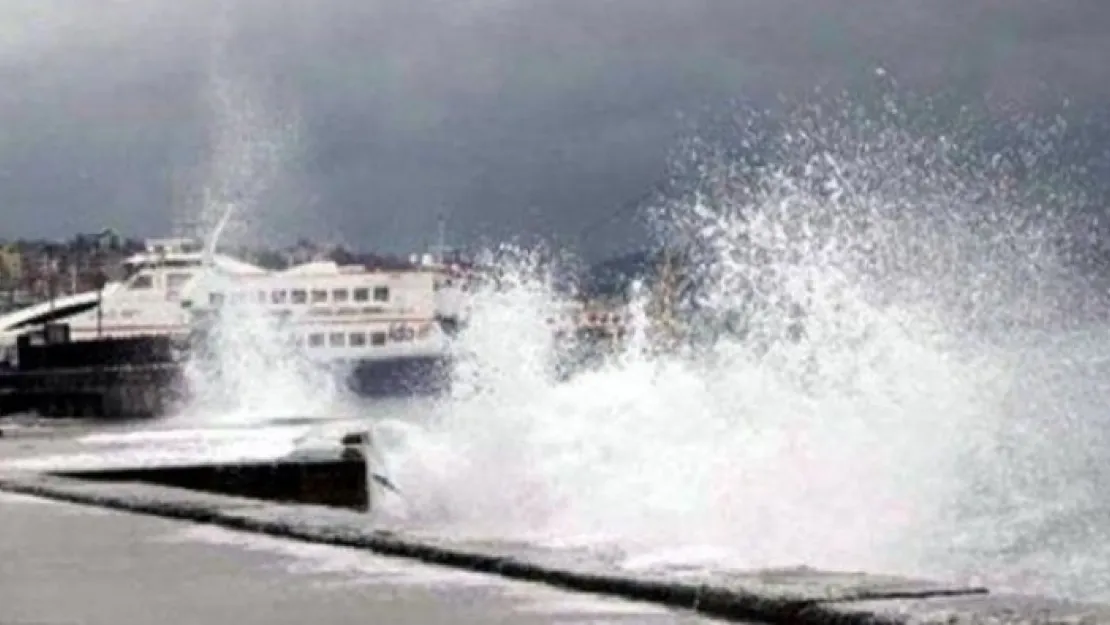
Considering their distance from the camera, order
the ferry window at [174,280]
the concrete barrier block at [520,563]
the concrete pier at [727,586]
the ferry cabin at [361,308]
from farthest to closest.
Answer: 1. the ferry window at [174,280]
2. the ferry cabin at [361,308]
3. the concrete barrier block at [520,563]
4. the concrete pier at [727,586]

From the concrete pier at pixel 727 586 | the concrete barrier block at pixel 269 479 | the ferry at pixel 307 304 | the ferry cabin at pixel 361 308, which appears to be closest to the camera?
the concrete pier at pixel 727 586

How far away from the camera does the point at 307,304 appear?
373 ft

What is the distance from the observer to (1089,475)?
128ft

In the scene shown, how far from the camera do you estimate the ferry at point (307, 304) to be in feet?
332

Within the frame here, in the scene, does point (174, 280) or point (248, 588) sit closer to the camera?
point (248, 588)

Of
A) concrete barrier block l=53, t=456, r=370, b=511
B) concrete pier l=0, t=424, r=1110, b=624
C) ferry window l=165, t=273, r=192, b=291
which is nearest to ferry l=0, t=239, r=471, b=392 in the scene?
ferry window l=165, t=273, r=192, b=291

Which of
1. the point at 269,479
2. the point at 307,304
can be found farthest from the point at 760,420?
the point at 307,304

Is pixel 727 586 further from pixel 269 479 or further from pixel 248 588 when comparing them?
pixel 269 479

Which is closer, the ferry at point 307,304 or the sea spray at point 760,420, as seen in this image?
the sea spray at point 760,420

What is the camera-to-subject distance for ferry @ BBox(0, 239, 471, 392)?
10131cm

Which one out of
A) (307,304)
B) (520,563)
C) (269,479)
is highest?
(307,304)

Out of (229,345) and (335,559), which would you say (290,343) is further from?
(335,559)

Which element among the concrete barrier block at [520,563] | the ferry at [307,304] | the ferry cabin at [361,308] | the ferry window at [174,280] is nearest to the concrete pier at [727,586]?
the concrete barrier block at [520,563]

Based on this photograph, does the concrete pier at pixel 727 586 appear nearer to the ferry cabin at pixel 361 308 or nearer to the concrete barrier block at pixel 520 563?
the concrete barrier block at pixel 520 563
